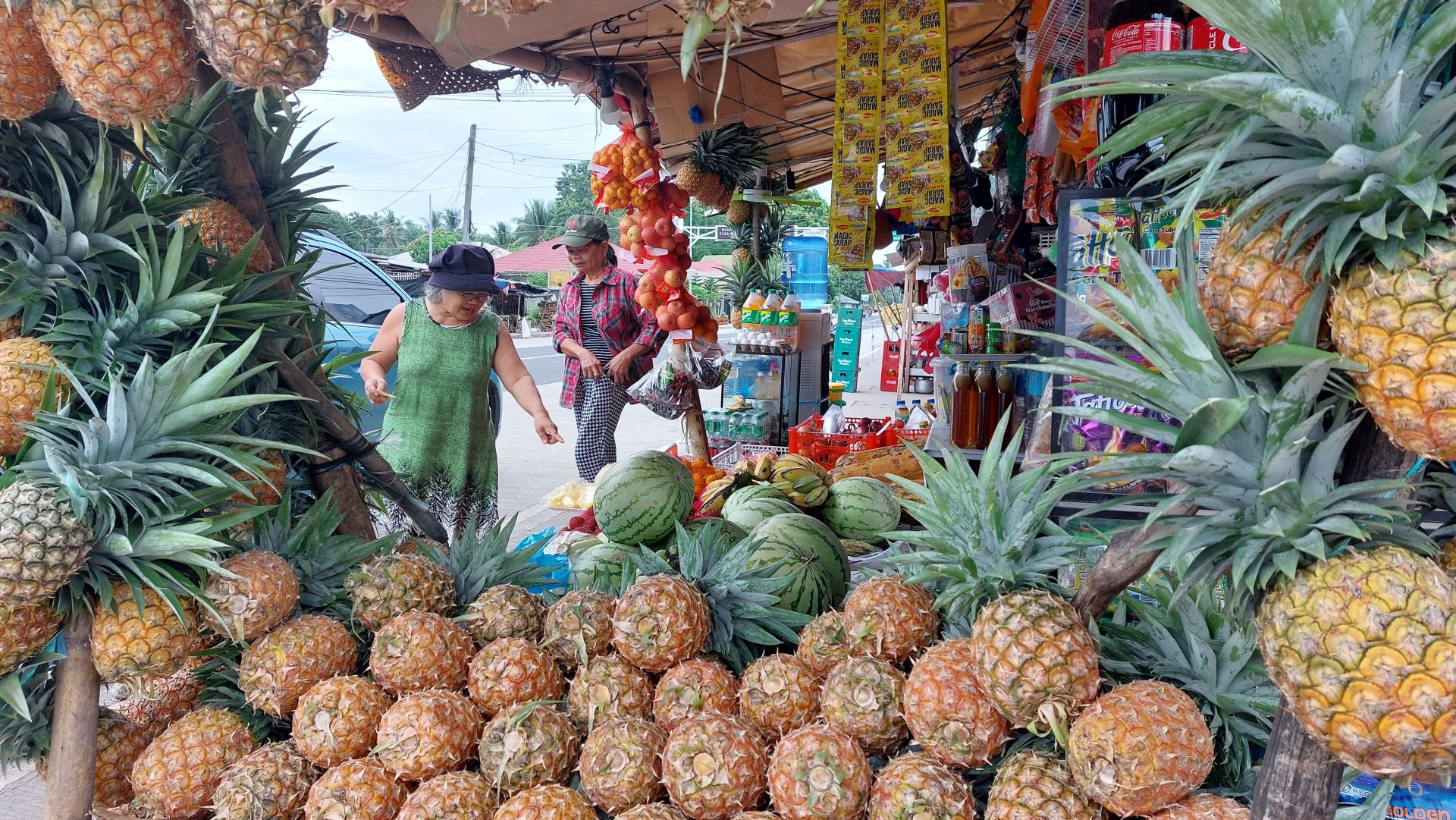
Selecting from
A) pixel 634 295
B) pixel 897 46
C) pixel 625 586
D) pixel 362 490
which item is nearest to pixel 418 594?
pixel 625 586

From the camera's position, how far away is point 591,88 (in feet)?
19.1

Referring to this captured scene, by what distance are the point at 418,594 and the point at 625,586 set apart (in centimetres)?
57

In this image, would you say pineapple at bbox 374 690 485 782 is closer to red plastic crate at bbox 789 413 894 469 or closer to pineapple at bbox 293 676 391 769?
pineapple at bbox 293 676 391 769

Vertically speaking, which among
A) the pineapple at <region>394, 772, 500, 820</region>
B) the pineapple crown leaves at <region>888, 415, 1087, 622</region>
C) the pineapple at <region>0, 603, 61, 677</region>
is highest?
the pineapple crown leaves at <region>888, 415, 1087, 622</region>

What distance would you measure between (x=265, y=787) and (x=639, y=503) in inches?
57.6

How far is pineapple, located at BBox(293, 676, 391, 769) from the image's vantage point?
6.54 ft

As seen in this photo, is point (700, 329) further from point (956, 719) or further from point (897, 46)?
point (956, 719)

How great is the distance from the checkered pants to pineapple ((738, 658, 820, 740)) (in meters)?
5.02

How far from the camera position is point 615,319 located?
6953 mm

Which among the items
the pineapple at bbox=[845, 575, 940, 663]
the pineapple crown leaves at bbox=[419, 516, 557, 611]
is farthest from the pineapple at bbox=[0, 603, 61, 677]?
the pineapple at bbox=[845, 575, 940, 663]

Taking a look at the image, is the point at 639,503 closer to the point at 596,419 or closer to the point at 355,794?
the point at 355,794

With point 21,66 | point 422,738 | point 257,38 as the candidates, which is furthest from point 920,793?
point 21,66

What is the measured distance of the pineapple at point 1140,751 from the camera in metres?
1.46

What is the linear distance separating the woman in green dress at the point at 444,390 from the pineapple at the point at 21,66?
2670 millimetres
